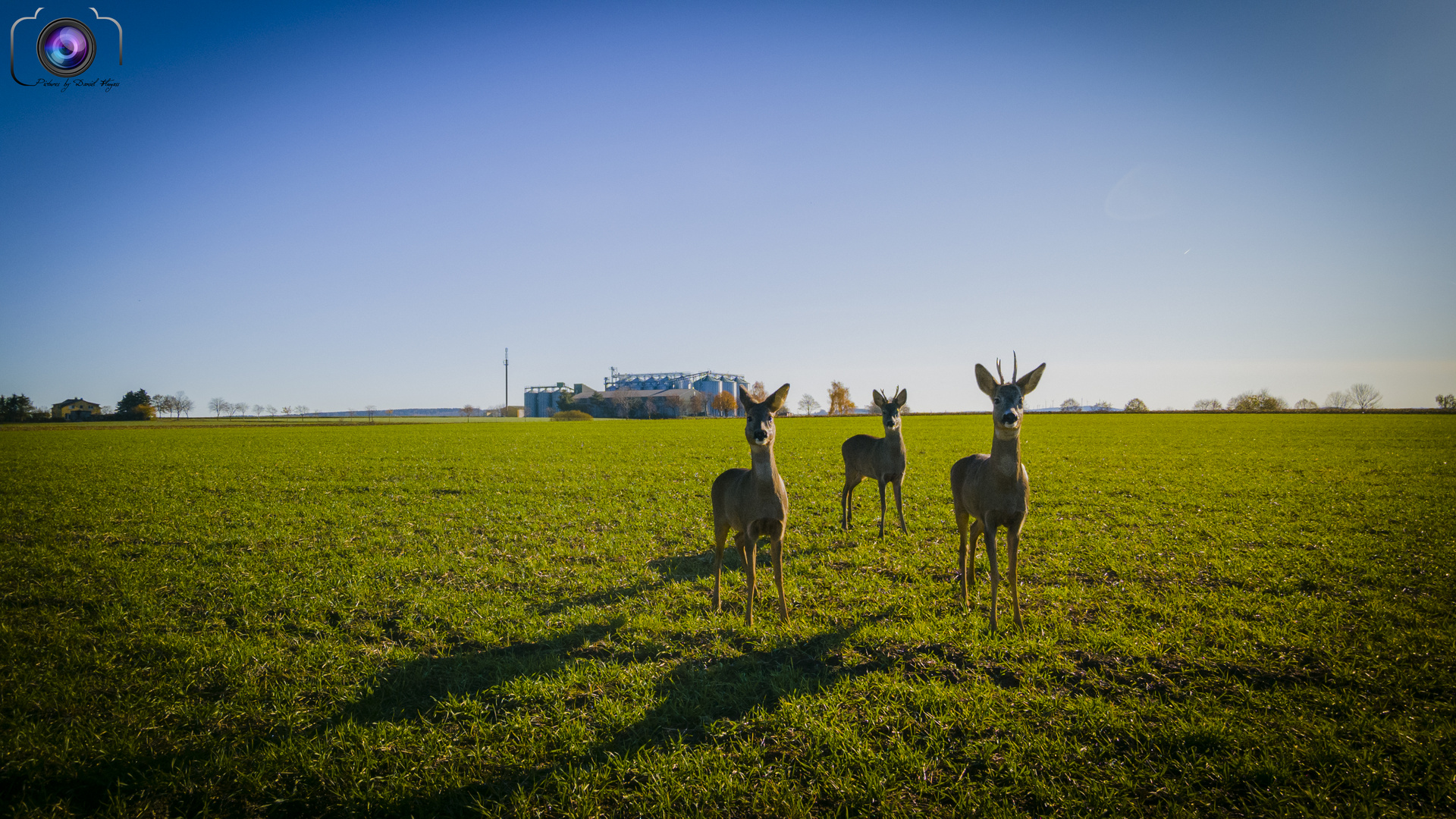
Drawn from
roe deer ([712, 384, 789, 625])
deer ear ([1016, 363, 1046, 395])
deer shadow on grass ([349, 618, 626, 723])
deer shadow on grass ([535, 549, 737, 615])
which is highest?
deer ear ([1016, 363, 1046, 395])

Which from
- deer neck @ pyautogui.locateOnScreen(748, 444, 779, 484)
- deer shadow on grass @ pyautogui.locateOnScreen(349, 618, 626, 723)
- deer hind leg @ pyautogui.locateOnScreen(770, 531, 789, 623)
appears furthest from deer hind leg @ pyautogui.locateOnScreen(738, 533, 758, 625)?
deer shadow on grass @ pyautogui.locateOnScreen(349, 618, 626, 723)

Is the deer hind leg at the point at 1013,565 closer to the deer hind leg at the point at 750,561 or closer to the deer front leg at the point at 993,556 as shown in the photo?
the deer front leg at the point at 993,556

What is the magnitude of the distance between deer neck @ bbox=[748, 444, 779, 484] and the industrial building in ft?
397

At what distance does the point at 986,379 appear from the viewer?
639 centimetres

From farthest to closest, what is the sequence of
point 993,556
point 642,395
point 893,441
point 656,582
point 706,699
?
point 642,395
point 893,441
point 656,582
point 993,556
point 706,699

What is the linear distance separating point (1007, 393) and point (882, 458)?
530 centimetres

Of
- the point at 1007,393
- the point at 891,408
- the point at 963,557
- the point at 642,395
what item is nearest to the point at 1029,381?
the point at 1007,393

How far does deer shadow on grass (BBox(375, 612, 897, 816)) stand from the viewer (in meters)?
3.83

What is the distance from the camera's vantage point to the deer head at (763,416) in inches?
240

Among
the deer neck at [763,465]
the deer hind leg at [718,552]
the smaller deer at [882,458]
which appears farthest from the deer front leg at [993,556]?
the smaller deer at [882,458]

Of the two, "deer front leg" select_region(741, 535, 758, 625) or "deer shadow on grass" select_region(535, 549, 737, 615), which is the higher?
"deer front leg" select_region(741, 535, 758, 625)

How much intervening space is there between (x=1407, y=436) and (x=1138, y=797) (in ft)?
164

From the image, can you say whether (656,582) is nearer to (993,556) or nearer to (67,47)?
(993,556)

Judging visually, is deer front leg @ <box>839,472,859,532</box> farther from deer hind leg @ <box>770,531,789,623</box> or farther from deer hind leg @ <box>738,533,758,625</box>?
deer hind leg @ <box>738,533,758,625</box>
